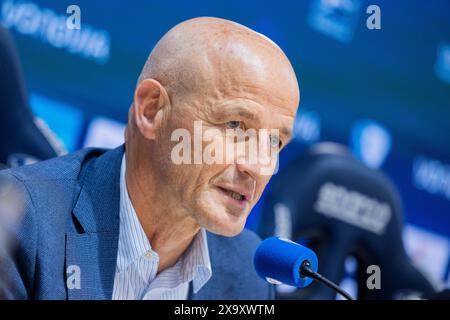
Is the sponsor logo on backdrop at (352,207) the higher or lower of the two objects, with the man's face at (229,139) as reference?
lower

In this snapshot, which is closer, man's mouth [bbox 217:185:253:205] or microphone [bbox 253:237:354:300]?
microphone [bbox 253:237:354:300]

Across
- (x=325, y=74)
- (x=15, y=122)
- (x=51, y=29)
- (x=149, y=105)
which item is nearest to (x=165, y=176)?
(x=149, y=105)

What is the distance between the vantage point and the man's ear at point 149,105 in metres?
1.57

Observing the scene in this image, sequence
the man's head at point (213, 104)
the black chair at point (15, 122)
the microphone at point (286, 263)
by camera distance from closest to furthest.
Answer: the microphone at point (286, 263), the man's head at point (213, 104), the black chair at point (15, 122)

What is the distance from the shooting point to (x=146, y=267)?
5.34 ft

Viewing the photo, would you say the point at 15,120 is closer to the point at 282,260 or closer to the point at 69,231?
the point at 69,231

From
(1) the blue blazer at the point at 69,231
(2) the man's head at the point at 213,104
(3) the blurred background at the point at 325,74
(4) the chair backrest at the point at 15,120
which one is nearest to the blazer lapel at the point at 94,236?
(1) the blue blazer at the point at 69,231

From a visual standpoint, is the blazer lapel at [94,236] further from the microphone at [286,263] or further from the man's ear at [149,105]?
the microphone at [286,263]

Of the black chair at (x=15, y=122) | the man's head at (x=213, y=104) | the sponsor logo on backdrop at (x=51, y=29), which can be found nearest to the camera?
the man's head at (x=213, y=104)

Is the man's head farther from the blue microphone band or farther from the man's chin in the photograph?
the blue microphone band

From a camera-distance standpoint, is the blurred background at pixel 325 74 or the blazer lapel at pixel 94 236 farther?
the blurred background at pixel 325 74

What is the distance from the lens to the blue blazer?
1438 mm

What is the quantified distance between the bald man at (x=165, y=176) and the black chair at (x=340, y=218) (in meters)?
0.55

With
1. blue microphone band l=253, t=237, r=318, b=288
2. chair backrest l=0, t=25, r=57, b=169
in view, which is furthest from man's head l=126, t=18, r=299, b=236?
chair backrest l=0, t=25, r=57, b=169
